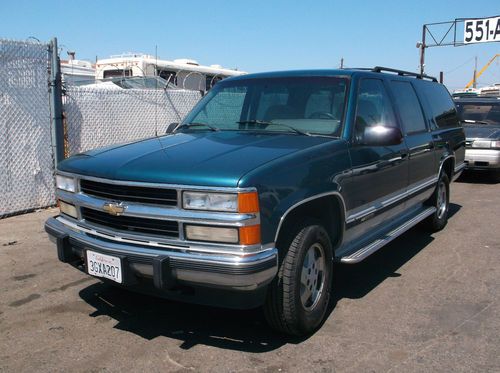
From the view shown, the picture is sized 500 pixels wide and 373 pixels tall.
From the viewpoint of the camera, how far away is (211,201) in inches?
118

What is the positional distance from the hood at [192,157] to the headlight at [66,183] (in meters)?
0.07

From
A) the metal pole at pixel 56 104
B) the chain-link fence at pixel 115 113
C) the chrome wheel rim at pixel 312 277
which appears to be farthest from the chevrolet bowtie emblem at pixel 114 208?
the chain-link fence at pixel 115 113

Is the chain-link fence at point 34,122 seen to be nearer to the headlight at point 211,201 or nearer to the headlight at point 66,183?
the headlight at point 66,183

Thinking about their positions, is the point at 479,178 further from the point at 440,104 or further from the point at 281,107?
the point at 281,107

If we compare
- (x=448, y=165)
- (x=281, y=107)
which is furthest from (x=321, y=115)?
(x=448, y=165)

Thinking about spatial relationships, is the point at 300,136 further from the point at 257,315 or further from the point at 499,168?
the point at 499,168

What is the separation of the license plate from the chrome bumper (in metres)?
0.04

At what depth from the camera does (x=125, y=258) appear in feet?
10.5

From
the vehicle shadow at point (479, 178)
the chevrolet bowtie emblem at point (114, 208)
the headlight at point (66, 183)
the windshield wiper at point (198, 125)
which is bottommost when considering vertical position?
the vehicle shadow at point (479, 178)

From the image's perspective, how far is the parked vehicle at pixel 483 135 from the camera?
1036 centimetres

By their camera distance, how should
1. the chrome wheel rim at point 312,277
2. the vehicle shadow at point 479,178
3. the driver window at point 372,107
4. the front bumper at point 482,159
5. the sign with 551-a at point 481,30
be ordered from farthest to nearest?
1. the sign with 551-a at point 481,30
2. the vehicle shadow at point 479,178
3. the front bumper at point 482,159
4. the driver window at point 372,107
5. the chrome wheel rim at point 312,277

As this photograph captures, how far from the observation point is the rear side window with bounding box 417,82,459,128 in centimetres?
612

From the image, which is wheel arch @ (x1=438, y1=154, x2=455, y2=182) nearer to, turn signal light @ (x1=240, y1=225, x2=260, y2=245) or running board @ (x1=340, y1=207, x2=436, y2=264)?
running board @ (x1=340, y1=207, x2=436, y2=264)

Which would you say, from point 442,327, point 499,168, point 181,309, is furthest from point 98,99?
point 499,168
